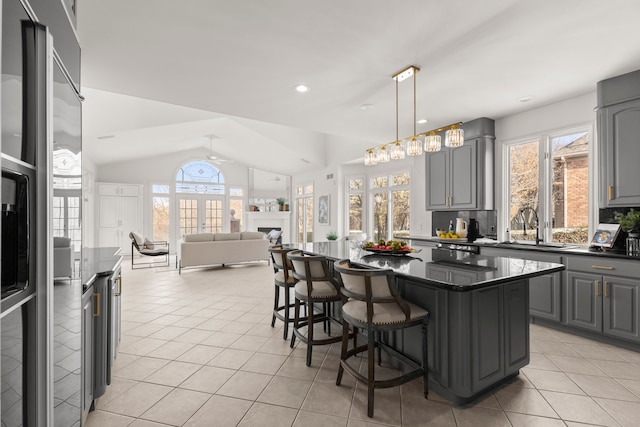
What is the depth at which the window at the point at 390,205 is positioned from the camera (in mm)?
6738

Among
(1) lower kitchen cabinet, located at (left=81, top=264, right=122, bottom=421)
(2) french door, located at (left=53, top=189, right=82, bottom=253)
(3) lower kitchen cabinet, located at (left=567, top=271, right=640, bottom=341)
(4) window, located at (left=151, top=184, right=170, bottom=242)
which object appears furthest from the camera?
(4) window, located at (left=151, top=184, right=170, bottom=242)

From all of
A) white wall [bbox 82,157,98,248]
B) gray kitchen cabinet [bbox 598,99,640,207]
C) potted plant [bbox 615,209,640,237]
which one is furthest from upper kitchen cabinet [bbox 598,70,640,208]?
white wall [bbox 82,157,98,248]

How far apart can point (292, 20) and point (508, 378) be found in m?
3.04

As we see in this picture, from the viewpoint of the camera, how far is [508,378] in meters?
2.30

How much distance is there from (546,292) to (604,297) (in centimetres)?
49

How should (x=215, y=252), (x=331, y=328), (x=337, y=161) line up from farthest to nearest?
(x=337, y=161) < (x=215, y=252) < (x=331, y=328)

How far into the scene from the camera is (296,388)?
2.25 meters

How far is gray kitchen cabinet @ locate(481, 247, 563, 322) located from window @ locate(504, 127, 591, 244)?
32.5 inches

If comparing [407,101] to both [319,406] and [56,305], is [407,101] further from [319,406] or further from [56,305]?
[56,305]

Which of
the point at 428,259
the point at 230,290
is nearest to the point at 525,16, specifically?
the point at 428,259

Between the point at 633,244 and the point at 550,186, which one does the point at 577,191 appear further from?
the point at 633,244

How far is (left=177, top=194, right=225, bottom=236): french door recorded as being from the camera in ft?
33.4

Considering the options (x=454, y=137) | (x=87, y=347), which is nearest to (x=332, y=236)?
(x=454, y=137)

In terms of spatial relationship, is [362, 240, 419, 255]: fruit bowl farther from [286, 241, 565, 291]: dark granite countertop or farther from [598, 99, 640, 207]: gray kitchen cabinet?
[598, 99, 640, 207]: gray kitchen cabinet
